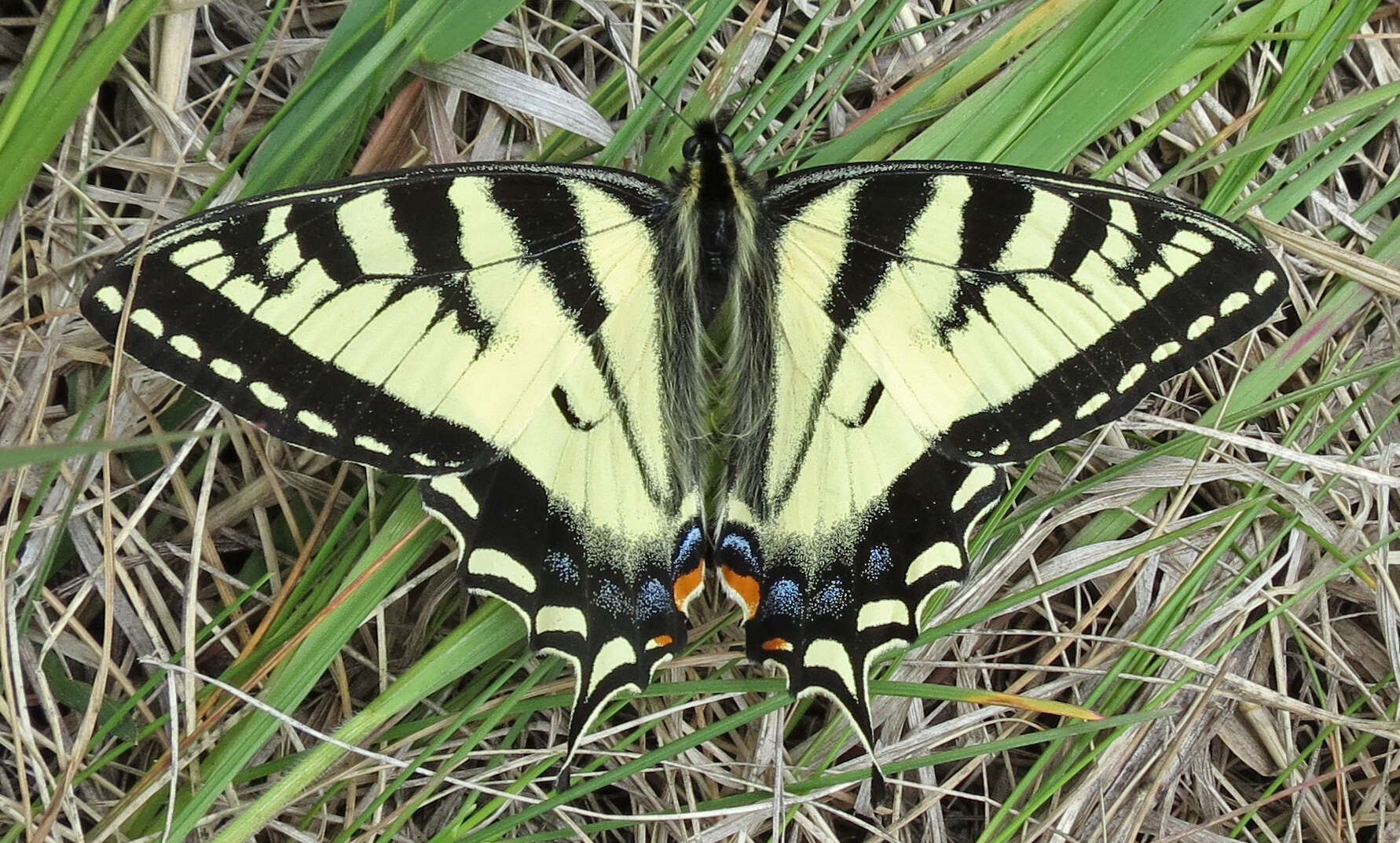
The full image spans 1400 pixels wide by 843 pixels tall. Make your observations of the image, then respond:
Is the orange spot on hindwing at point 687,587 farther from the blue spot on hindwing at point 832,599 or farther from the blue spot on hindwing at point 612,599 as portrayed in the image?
the blue spot on hindwing at point 832,599

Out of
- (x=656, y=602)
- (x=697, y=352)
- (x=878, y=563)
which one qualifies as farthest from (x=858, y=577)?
(x=697, y=352)

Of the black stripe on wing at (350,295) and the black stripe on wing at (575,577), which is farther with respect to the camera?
the black stripe on wing at (575,577)

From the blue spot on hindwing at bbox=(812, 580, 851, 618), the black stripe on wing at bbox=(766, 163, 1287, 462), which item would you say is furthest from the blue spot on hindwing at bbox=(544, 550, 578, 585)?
the black stripe on wing at bbox=(766, 163, 1287, 462)

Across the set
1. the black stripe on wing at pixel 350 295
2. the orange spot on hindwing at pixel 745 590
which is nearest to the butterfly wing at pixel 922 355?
the orange spot on hindwing at pixel 745 590

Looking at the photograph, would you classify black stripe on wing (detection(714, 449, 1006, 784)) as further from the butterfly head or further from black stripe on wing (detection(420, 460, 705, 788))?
the butterfly head

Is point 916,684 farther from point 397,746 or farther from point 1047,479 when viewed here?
point 397,746

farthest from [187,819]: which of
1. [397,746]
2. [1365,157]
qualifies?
[1365,157]

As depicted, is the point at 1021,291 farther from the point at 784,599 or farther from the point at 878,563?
the point at 784,599
